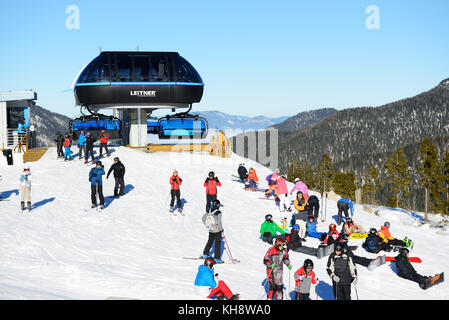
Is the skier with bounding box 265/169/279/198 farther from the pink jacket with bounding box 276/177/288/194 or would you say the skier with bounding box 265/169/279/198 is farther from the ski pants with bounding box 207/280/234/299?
the ski pants with bounding box 207/280/234/299

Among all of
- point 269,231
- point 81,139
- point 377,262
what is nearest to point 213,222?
point 269,231

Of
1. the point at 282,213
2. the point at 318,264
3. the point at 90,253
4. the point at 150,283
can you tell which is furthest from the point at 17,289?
the point at 282,213

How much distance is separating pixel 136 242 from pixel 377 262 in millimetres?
6840

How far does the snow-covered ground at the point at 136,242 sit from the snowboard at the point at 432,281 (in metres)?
0.12

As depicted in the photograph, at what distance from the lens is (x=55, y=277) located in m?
10.6

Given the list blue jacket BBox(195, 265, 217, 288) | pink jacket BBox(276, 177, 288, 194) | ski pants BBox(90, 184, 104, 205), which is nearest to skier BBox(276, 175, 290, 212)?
pink jacket BBox(276, 177, 288, 194)

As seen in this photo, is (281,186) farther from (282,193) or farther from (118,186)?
(118,186)

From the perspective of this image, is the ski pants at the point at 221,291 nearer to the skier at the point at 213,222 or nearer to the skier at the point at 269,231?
the skier at the point at 213,222

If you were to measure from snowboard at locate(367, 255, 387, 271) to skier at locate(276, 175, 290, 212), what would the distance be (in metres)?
5.13

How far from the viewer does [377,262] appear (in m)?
13.6

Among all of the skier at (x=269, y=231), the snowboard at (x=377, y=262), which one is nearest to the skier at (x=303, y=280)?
the snowboard at (x=377, y=262)

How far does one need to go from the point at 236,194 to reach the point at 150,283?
1089 centimetres

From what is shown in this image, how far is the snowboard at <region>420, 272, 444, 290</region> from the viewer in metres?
12.3
